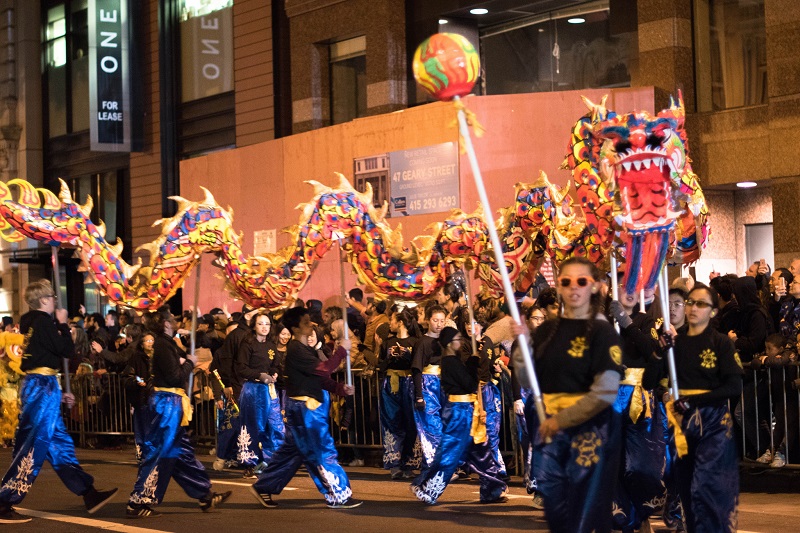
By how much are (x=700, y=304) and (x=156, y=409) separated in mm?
5108

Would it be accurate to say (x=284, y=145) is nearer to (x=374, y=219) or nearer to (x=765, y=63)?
(x=765, y=63)

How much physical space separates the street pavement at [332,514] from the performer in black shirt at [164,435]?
0.22 meters

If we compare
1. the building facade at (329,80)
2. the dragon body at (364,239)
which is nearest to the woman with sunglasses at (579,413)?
the dragon body at (364,239)

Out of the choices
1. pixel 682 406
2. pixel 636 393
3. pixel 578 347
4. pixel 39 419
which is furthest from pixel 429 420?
pixel 578 347

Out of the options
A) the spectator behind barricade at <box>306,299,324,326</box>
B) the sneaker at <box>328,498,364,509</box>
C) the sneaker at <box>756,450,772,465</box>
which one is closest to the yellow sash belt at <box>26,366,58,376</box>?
the sneaker at <box>328,498,364,509</box>

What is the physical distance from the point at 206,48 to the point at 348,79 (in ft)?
14.9

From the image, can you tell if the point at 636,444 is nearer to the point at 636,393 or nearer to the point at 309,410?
the point at 636,393

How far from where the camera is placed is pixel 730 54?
18062 mm

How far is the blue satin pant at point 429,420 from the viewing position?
13.5 metres

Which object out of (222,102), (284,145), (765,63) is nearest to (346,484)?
(765,63)

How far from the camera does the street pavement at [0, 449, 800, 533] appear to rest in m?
10.8

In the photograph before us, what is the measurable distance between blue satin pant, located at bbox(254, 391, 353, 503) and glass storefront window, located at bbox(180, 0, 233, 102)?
1586cm

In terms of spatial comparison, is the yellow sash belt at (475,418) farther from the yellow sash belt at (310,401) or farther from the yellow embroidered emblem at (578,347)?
the yellow embroidered emblem at (578,347)

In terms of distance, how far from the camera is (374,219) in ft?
40.5
